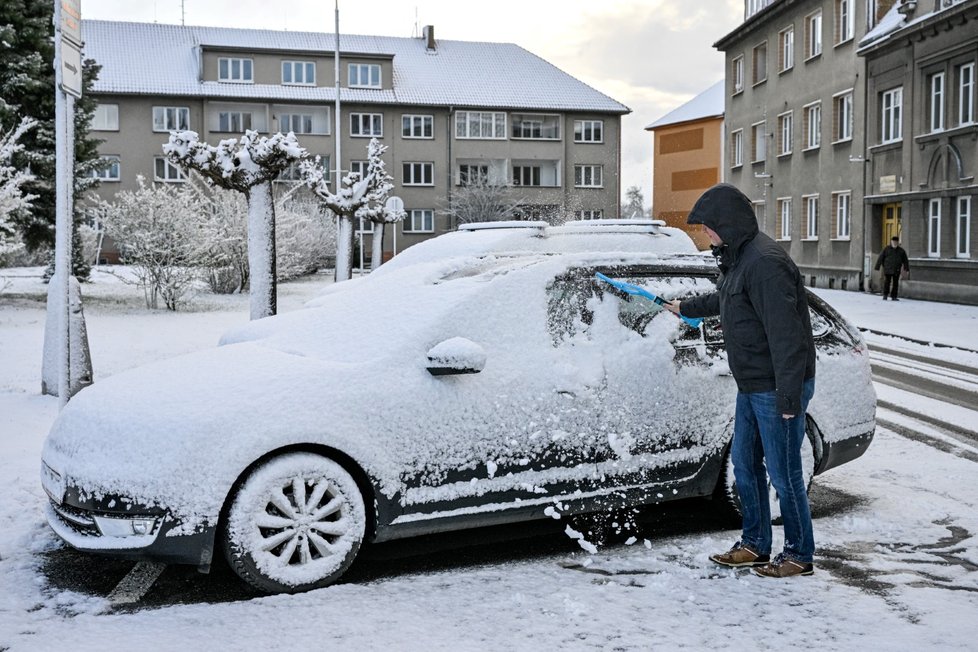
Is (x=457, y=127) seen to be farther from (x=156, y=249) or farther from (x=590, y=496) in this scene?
(x=590, y=496)

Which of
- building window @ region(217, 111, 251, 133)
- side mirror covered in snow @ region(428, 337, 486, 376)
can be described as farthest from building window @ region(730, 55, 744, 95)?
side mirror covered in snow @ region(428, 337, 486, 376)

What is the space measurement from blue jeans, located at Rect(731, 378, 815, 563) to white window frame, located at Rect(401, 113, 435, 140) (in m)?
57.3

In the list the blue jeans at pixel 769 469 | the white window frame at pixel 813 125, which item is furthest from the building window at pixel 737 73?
the blue jeans at pixel 769 469

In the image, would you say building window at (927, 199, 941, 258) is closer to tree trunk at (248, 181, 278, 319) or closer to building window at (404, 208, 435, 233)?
tree trunk at (248, 181, 278, 319)

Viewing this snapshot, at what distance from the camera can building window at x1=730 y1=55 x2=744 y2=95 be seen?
145ft

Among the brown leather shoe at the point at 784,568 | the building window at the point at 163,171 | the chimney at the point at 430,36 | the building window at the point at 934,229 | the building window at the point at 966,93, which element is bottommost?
the brown leather shoe at the point at 784,568

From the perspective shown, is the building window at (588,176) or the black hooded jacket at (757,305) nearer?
the black hooded jacket at (757,305)

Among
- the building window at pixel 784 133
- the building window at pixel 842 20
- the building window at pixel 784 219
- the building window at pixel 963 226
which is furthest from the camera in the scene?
the building window at pixel 784 219

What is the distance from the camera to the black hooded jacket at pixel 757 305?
183 inches

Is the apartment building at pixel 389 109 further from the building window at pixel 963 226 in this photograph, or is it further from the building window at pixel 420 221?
the building window at pixel 963 226

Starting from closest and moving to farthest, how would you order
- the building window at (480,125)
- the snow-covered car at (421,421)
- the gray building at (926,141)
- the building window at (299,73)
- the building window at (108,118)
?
the snow-covered car at (421,421) < the gray building at (926,141) < the building window at (108,118) < the building window at (299,73) < the building window at (480,125)

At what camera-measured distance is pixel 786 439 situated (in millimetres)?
4852

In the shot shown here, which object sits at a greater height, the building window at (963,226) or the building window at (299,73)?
the building window at (299,73)

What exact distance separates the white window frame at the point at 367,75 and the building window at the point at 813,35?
Answer: 3005 cm
